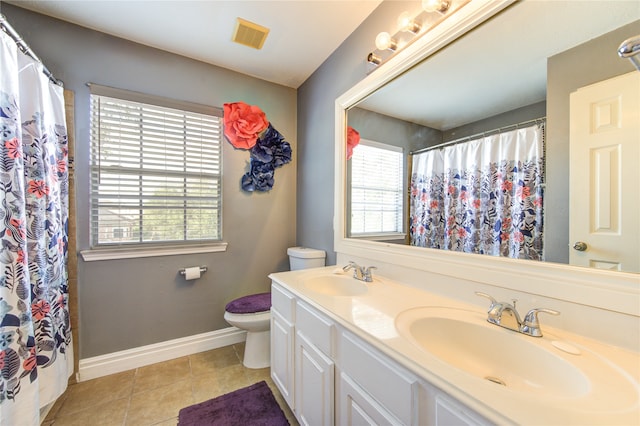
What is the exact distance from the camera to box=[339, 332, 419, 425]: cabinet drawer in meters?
0.66

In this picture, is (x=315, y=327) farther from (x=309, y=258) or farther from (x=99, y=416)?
(x=99, y=416)

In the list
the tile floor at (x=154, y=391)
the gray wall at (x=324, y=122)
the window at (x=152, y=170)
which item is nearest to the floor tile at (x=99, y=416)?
the tile floor at (x=154, y=391)

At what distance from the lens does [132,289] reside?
5.99ft

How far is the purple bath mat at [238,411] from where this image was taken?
4.43 feet

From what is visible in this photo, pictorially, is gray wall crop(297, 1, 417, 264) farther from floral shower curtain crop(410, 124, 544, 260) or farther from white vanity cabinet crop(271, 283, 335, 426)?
floral shower curtain crop(410, 124, 544, 260)

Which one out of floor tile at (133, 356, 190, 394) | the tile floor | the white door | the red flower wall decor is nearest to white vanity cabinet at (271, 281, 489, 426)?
the tile floor

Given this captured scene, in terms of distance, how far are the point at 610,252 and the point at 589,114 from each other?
0.42m

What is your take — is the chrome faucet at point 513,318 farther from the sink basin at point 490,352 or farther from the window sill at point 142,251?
the window sill at point 142,251

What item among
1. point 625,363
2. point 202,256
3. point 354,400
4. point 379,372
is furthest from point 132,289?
point 625,363

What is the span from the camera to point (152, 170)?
6.18 ft

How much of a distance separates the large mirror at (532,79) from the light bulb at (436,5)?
16 cm

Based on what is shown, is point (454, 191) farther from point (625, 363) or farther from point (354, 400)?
point (354, 400)

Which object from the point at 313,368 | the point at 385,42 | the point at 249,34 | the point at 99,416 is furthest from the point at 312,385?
the point at 249,34

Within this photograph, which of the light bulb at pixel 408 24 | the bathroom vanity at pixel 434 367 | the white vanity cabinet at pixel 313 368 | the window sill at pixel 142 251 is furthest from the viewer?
the window sill at pixel 142 251
